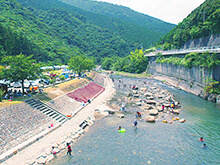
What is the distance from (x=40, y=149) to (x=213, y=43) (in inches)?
2680

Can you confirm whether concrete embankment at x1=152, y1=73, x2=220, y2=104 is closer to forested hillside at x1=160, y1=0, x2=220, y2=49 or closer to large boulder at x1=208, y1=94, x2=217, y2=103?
large boulder at x1=208, y1=94, x2=217, y2=103

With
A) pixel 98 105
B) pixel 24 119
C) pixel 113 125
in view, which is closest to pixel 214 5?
A: pixel 98 105

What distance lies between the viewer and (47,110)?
33.8m

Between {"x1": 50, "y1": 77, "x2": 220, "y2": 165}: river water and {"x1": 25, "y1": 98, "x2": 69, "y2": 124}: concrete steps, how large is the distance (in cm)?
566

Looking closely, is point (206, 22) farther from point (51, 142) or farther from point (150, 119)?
point (51, 142)

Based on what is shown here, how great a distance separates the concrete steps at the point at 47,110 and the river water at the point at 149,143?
5.66m

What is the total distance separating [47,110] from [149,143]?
1857 cm

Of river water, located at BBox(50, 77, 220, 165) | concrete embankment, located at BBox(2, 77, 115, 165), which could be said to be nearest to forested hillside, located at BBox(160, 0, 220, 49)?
river water, located at BBox(50, 77, 220, 165)

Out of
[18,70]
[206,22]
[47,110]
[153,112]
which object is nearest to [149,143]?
[153,112]

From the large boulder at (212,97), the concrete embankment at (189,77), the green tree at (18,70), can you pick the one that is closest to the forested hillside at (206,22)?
the concrete embankment at (189,77)

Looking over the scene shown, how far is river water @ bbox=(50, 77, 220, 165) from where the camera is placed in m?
23.3

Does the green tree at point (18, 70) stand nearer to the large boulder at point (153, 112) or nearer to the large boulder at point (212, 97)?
→ the large boulder at point (153, 112)

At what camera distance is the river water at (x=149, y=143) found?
23266 millimetres

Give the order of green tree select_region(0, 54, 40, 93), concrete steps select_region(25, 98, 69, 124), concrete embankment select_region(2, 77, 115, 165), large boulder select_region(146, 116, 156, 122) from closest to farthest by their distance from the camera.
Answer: concrete embankment select_region(2, 77, 115, 165), concrete steps select_region(25, 98, 69, 124), green tree select_region(0, 54, 40, 93), large boulder select_region(146, 116, 156, 122)
